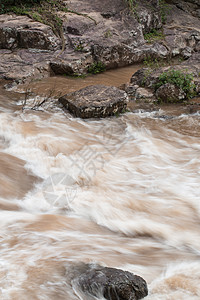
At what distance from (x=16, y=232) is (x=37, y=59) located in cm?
663

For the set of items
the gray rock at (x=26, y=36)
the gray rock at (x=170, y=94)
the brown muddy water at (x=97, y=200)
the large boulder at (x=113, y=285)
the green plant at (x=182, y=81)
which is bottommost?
the brown muddy water at (x=97, y=200)

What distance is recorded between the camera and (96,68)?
8789mm

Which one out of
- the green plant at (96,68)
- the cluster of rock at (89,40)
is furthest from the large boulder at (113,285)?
the green plant at (96,68)

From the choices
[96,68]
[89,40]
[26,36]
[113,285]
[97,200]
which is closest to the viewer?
[113,285]

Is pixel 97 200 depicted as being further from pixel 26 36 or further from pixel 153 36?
Result: pixel 153 36

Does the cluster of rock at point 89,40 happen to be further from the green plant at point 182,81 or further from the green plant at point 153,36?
the green plant at point 182,81

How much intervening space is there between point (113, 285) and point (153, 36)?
10160 mm

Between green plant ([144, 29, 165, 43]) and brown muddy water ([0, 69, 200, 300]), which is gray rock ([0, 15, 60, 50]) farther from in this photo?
brown muddy water ([0, 69, 200, 300])

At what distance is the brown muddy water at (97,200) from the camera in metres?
2.21

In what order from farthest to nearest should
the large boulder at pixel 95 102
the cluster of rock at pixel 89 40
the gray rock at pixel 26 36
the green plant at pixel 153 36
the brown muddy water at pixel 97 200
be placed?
the green plant at pixel 153 36, the gray rock at pixel 26 36, the cluster of rock at pixel 89 40, the large boulder at pixel 95 102, the brown muddy water at pixel 97 200

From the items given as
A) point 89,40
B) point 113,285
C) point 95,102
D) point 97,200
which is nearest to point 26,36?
point 89,40

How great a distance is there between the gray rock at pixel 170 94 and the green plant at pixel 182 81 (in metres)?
0.11

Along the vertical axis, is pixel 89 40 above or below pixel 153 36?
below

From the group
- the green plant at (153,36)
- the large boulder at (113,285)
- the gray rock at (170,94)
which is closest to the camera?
the large boulder at (113,285)
